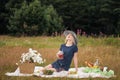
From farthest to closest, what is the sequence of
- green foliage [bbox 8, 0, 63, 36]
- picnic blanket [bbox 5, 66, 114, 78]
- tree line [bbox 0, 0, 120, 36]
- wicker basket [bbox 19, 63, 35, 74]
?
tree line [bbox 0, 0, 120, 36] → green foliage [bbox 8, 0, 63, 36] → wicker basket [bbox 19, 63, 35, 74] → picnic blanket [bbox 5, 66, 114, 78]

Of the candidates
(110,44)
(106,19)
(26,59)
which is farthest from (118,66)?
(106,19)

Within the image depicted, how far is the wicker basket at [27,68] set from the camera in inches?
380

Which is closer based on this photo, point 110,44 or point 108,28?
point 110,44

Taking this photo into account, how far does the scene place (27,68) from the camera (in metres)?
9.67

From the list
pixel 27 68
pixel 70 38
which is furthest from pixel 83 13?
pixel 27 68

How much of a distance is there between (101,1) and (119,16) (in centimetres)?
257

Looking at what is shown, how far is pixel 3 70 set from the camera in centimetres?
1012

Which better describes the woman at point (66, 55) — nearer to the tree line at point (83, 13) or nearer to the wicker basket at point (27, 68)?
the wicker basket at point (27, 68)

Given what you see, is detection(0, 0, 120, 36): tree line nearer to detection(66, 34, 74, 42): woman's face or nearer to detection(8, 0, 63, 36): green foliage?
detection(8, 0, 63, 36): green foliage

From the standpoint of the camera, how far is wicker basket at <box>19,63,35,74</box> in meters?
9.65

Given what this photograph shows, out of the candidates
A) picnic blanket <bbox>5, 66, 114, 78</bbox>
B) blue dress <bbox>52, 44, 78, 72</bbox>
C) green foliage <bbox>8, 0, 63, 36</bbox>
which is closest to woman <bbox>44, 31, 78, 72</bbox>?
blue dress <bbox>52, 44, 78, 72</bbox>

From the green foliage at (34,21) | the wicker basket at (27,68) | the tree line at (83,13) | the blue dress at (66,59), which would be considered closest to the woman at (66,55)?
the blue dress at (66,59)

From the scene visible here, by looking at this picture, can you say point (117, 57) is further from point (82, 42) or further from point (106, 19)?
point (106, 19)

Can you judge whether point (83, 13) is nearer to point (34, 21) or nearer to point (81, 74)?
point (34, 21)
